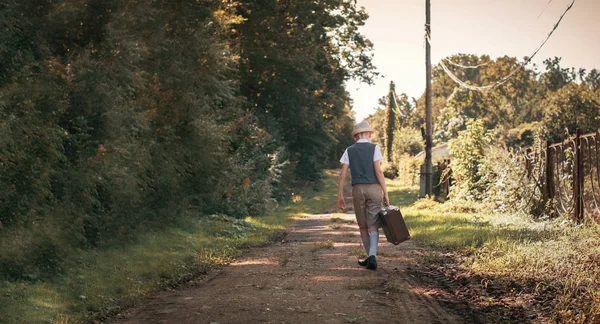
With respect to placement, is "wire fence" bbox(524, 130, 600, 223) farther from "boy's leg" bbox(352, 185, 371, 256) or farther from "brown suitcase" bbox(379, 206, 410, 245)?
"boy's leg" bbox(352, 185, 371, 256)

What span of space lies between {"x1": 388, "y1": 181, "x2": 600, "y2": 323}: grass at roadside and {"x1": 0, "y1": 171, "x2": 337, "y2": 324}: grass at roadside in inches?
184

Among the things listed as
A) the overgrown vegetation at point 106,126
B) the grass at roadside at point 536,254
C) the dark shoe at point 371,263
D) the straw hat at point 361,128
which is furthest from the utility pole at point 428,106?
the dark shoe at point 371,263

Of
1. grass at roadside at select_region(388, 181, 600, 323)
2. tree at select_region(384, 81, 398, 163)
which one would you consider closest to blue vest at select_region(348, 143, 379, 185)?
grass at roadside at select_region(388, 181, 600, 323)

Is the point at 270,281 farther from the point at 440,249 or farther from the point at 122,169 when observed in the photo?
the point at 440,249

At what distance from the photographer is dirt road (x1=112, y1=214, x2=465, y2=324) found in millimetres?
7754

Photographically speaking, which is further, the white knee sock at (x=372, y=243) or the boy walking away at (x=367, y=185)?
the boy walking away at (x=367, y=185)

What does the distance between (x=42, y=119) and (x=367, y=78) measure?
37182 millimetres

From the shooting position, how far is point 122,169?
13.0 m

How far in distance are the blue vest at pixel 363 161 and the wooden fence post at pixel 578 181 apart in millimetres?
6426

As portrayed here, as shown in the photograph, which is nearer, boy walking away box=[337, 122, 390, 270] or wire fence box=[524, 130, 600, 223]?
boy walking away box=[337, 122, 390, 270]

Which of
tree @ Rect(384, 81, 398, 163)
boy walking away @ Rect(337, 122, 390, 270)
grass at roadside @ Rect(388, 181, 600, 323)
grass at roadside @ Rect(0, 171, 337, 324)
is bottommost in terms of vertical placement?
grass at roadside @ Rect(0, 171, 337, 324)

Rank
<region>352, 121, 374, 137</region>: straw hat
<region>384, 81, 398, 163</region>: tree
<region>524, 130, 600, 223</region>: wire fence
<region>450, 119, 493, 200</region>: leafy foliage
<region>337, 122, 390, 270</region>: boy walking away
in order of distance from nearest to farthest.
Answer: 1. <region>337, 122, 390, 270</region>: boy walking away
2. <region>352, 121, 374, 137</region>: straw hat
3. <region>524, 130, 600, 223</region>: wire fence
4. <region>450, 119, 493, 200</region>: leafy foliage
5. <region>384, 81, 398, 163</region>: tree

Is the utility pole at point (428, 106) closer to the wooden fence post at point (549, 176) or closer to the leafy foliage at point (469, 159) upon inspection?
the leafy foliage at point (469, 159)

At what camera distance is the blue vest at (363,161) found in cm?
1203
